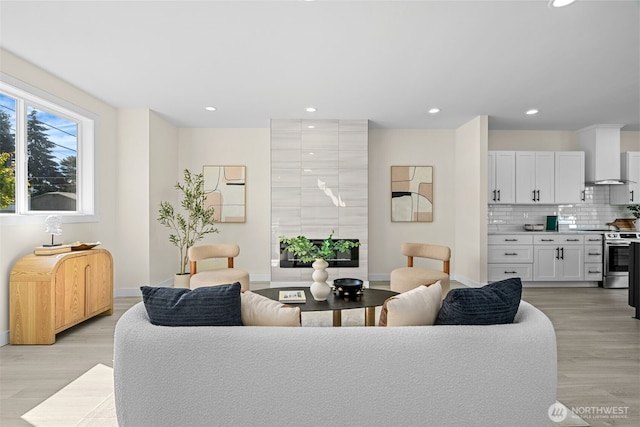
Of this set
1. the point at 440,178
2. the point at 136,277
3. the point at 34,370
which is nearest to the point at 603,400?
the point at 34,370

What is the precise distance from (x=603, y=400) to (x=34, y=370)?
159 inches

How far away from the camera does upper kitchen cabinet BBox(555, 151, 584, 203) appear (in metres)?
5.95

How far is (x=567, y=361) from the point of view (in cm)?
287

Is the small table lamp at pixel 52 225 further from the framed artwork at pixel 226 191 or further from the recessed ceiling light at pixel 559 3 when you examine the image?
the recessed ceiling light at pixel 559 3

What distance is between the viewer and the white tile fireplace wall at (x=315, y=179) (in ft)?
18.6

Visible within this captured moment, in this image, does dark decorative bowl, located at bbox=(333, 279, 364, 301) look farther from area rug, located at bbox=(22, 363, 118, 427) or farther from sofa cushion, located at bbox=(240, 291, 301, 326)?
area rug, located at bbox=(22, 363, 118, 427)

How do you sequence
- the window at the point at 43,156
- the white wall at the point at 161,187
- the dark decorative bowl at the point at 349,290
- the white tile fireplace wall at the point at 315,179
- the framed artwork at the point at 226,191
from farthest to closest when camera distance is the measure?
the framed artwork at the point at 226,191, the white tile fireplace wall at the point at 315,179, the white wall at the point at 161,187, the window at the point at 43,156, the dark decorative bowl at the point at 349,290

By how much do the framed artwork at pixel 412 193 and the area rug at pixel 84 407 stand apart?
166 inches

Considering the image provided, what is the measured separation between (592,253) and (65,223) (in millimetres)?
7515

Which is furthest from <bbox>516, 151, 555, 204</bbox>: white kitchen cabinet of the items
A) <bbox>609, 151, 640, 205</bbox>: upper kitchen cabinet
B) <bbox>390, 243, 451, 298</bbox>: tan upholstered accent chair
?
<bbox>390, 243, 451, 298</bbox>: tan upholstered accent chair

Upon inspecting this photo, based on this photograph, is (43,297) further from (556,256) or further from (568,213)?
(568,213)

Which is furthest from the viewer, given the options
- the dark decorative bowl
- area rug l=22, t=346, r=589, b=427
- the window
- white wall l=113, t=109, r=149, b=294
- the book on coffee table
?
white wall l=113, t=109, r=149, b=294

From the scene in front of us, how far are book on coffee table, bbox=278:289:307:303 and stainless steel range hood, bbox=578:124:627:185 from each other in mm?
5785

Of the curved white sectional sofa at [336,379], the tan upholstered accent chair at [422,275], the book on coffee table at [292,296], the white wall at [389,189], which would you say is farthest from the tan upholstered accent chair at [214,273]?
the white wall at [389,189]
